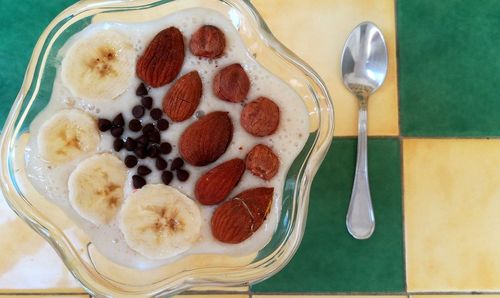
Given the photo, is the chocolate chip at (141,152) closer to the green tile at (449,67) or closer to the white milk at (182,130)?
the white milk at (182,130)

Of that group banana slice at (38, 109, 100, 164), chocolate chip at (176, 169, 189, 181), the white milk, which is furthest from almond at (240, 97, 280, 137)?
banana slice at (38, 109, 100, 164)

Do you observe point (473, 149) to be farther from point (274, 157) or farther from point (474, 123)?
point (274, 157)

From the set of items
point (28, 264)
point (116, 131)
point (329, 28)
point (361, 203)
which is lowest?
point (28, 264)

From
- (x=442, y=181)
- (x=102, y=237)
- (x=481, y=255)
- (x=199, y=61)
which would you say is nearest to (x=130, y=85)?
(x=199, y=61)

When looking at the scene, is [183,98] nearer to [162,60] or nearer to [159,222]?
[162,60]

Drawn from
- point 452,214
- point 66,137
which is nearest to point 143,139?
point 66,137

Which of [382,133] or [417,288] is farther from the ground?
[382,133]
